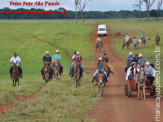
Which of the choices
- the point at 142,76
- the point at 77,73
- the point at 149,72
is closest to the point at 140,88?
the point at 142,76

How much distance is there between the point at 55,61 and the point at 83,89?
250 inches

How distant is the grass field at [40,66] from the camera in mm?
16884

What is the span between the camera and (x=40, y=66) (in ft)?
145

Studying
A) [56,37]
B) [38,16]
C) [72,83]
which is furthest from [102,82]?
[38,16]

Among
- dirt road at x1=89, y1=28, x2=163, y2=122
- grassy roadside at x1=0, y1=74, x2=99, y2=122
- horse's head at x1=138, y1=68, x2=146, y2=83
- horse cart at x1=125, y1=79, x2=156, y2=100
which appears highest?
horse's head at x1=138, y1=68, x2=146, y2=83

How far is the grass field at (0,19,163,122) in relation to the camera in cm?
1688

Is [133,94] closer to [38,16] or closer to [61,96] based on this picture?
[61,96]

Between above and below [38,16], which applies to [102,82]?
below

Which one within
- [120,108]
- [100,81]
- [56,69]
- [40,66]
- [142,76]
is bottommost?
[40,66]

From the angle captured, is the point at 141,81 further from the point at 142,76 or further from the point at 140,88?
the point at 140,88

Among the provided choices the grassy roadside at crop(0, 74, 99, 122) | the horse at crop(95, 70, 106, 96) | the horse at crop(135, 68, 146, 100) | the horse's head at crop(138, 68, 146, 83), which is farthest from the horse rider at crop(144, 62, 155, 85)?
the grassy roadside at crop(0, 74, 99, 122)

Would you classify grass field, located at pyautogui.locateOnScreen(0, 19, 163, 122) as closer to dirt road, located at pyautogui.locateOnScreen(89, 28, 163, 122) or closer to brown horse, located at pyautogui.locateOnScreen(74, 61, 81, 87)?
brown horse, located at pyautogui.locateOnScreen(74, 61, 81, 87)

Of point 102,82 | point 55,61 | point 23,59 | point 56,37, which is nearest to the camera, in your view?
point 102,82

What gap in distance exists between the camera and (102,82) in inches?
888
